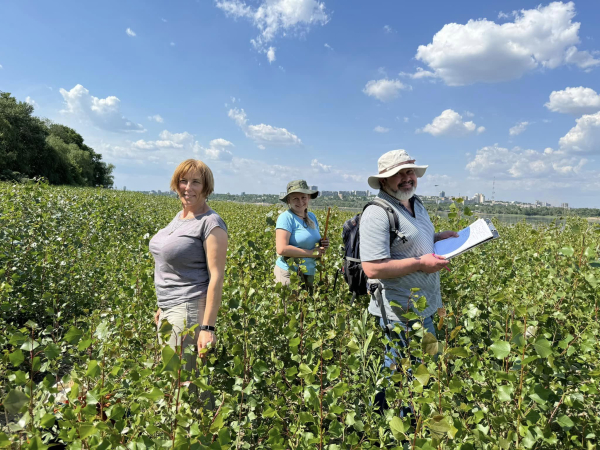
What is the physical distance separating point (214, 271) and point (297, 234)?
1.31 m

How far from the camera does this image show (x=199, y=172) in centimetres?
219

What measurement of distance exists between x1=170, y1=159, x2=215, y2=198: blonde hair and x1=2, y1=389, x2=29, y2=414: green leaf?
1.41 meters

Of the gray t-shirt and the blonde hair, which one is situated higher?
the blonde hair

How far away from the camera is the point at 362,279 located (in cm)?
228

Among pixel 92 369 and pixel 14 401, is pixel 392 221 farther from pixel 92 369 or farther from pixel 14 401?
pixel 14 401

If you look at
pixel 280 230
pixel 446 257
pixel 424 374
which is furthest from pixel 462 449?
pixel 280 230

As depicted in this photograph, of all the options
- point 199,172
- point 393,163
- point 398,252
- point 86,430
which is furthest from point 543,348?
point 199,172

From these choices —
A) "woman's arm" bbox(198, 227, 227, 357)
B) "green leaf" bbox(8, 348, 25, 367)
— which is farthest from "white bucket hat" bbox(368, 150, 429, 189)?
"green leaf" bbox(8, 348, 25, 367)

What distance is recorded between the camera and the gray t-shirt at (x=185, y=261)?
208 centimetres

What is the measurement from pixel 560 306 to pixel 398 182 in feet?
3.84

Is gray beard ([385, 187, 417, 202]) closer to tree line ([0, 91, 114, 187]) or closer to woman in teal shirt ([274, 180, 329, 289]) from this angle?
woman in teal shirt ([274, 180, 329, 289])

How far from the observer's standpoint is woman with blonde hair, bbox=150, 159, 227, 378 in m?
2.05

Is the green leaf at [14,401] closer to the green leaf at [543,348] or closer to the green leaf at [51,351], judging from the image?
the green leaf at [51,351]

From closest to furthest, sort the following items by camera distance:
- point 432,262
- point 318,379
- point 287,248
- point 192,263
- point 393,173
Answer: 1. point 318,379
2. point 432,262
3. point 393,173
4. point 192,263
5. point 287,248
